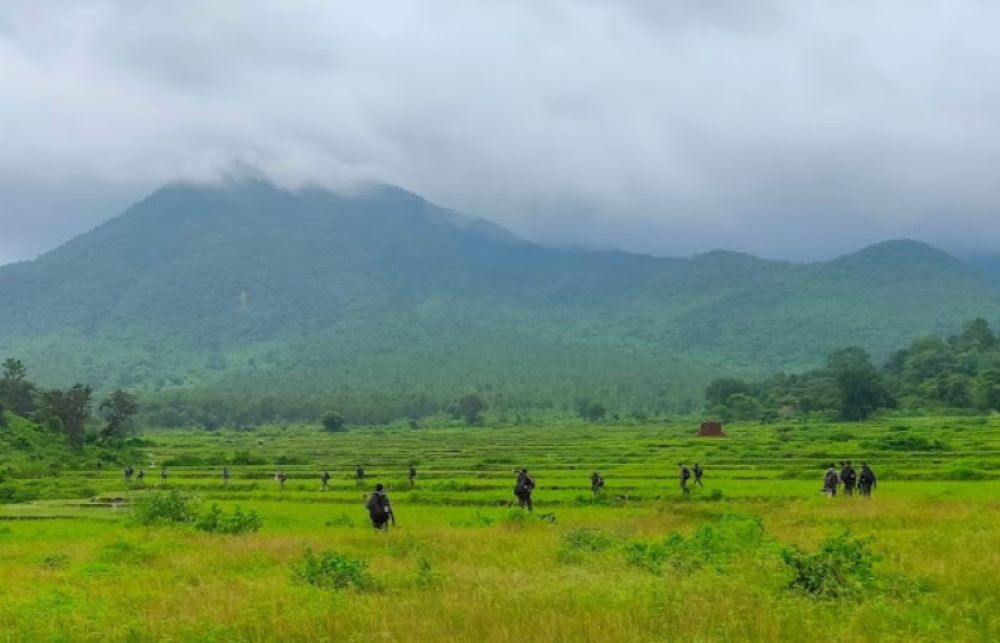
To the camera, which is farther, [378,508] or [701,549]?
[378,508]

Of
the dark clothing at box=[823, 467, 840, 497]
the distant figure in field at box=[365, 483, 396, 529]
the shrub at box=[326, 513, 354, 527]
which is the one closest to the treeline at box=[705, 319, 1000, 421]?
the dark clothing at box=[823, 467, 840, 497]

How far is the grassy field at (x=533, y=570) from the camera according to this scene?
38.2 ft

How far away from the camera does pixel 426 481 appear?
50.8 m

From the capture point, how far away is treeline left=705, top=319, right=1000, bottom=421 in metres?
113

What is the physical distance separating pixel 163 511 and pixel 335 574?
55.5 feet

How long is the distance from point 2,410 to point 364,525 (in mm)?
62712

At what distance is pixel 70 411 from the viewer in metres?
81.8

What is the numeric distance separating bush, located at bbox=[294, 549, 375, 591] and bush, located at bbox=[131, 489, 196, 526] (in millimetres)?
15023

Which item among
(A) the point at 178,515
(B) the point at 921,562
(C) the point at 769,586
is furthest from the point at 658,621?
(A) the point at 178,515

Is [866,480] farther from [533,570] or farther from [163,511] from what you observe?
[163,511]

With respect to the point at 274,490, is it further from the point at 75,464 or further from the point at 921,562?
the point at 921,562

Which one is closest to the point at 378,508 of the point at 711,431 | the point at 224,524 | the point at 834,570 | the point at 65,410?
the point at 224,524

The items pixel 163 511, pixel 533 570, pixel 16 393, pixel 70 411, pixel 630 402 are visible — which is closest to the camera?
pixel 533 570

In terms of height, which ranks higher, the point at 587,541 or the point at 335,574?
the point at 335,574
